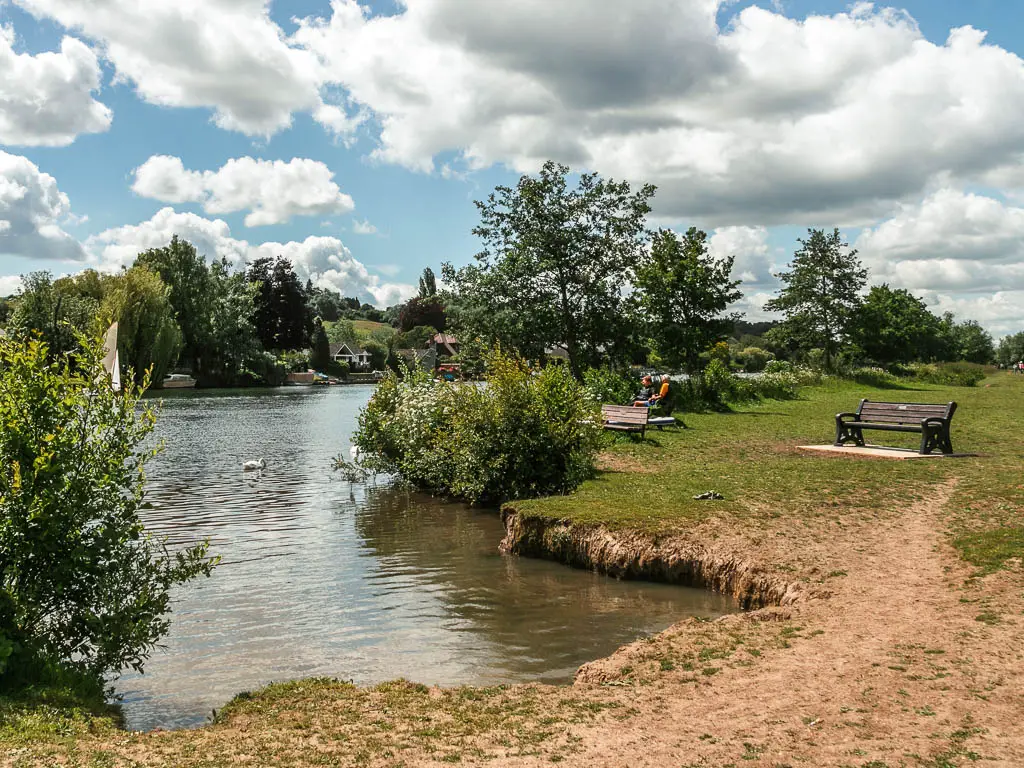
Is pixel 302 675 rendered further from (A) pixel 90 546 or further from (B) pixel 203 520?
(B) pixel 203 520

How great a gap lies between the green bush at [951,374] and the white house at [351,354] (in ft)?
308

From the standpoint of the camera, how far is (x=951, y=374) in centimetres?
5984

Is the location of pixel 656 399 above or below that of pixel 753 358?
below

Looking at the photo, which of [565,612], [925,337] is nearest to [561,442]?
[565,612]

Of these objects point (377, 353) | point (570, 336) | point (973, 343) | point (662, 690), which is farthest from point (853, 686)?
point (973, 343)

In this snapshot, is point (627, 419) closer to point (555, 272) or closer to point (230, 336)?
point (555, 272)

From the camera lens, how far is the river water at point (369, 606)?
25.2 ft

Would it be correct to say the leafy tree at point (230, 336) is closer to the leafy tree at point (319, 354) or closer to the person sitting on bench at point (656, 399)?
the leafy tree at point (319, 354)

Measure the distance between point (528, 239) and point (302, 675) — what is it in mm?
25755

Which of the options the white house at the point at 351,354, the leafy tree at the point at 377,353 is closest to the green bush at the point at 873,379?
the leafy tree at the point at 377,353

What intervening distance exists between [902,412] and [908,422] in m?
0.27

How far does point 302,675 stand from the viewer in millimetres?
7633

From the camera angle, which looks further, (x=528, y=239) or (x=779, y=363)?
(x=779, y=363)

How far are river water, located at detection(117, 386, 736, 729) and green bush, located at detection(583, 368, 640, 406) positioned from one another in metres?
11.7
